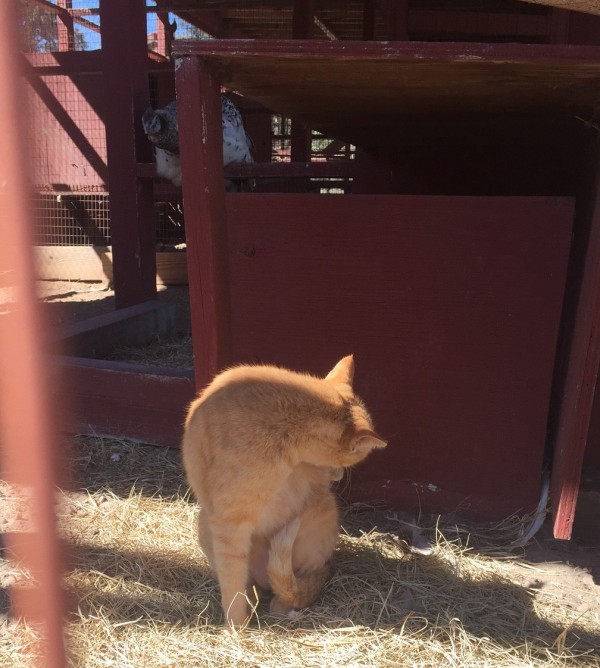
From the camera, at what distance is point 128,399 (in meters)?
3.97

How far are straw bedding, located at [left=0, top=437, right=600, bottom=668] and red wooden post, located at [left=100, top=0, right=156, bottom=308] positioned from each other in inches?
102

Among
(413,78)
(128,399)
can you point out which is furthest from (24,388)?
(413,78)

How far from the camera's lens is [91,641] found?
2.35 m

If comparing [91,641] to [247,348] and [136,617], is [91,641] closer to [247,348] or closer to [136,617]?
[136,617]

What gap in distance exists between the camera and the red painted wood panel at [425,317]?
297 cm

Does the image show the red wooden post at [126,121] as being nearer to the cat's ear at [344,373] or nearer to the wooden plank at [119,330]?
the wooden plank at [119,330]

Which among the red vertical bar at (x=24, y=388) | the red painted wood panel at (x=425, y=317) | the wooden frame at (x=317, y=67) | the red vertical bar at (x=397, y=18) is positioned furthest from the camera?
the red vertical bar at (x=397, y=18)

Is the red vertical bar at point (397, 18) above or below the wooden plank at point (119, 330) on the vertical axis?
above

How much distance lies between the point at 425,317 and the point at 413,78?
1.04 meters

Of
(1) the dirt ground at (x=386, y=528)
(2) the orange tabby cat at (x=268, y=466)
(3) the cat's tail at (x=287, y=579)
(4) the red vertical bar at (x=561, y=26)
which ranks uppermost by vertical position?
(4) the red vertical bar at (x=561, y=26)

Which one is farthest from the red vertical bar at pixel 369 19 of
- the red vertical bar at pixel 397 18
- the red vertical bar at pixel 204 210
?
the red vertical bar at pixel 204 210

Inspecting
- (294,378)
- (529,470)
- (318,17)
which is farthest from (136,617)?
(318,17)

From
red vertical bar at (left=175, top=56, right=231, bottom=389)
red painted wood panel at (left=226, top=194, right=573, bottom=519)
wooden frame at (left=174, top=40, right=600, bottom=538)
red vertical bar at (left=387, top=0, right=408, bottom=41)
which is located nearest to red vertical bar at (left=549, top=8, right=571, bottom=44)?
red vertical bar at (left=387, top=0, right=408, bottom=41)

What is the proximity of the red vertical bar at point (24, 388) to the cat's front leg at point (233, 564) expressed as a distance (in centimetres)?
55
